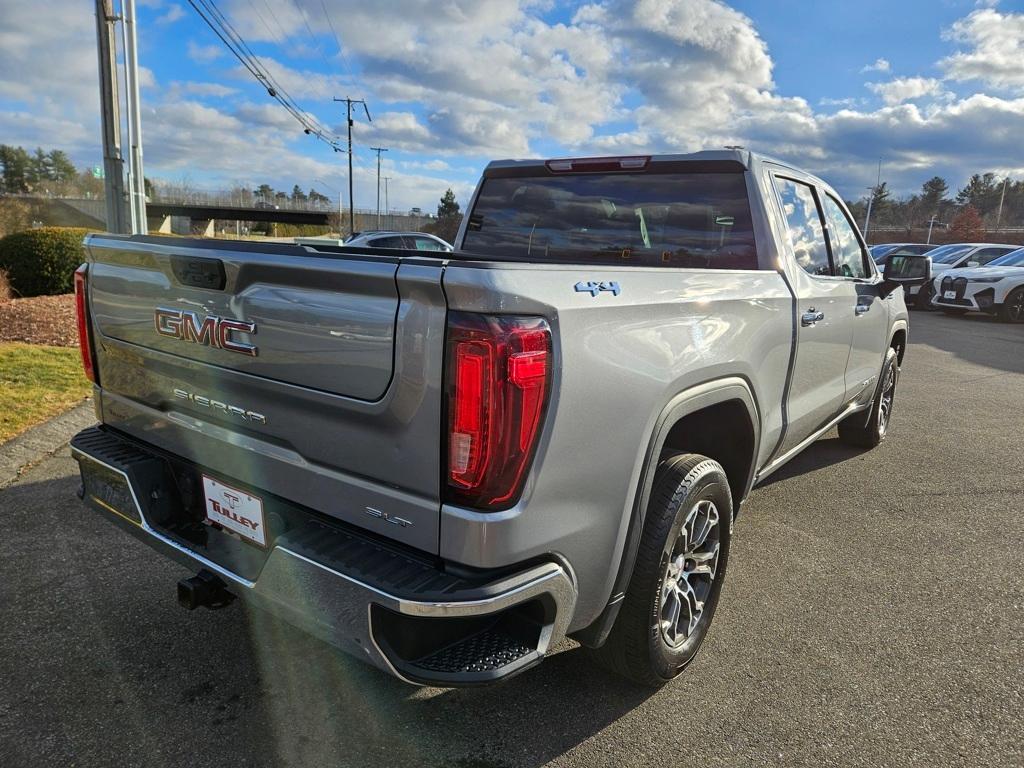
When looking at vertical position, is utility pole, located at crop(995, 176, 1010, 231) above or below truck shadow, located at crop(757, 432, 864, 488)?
above

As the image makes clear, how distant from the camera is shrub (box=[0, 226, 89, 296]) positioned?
12031 millimetres

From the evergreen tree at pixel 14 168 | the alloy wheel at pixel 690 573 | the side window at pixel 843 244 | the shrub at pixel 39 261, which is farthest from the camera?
the evergreen tree at pixel 14 168

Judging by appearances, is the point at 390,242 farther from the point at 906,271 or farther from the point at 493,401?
the point at 493,401

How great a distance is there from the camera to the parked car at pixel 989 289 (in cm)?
1550

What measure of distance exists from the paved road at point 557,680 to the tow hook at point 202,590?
1.44 feet

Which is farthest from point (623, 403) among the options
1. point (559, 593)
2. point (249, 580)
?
point (249, 580)

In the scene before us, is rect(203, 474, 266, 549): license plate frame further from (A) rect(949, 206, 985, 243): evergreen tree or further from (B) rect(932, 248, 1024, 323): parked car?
(A) rect(949, 206, 985, 243): evergreen tree

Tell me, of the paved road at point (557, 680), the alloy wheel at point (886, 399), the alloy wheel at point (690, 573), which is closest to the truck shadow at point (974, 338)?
the alloy wheel at point (886, 399)

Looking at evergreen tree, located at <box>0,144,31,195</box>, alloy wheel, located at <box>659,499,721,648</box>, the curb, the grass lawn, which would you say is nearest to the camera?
alloy wheel, located at <box>659,499,721,648</box>

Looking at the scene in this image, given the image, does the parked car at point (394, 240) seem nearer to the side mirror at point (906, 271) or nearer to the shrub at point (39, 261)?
the shrub at point (39, 261)

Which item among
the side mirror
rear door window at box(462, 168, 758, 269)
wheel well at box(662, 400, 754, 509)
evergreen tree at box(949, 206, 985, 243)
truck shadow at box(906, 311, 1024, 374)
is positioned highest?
evergreen tree at box(949, 206, 985, 243)

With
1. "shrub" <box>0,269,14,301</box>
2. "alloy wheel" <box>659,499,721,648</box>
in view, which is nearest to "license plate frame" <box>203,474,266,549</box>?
"alloy wheel" <box>659,499,721,648</box>

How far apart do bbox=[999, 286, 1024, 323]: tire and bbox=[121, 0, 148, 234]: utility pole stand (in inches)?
700

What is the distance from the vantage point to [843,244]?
14.3ft
